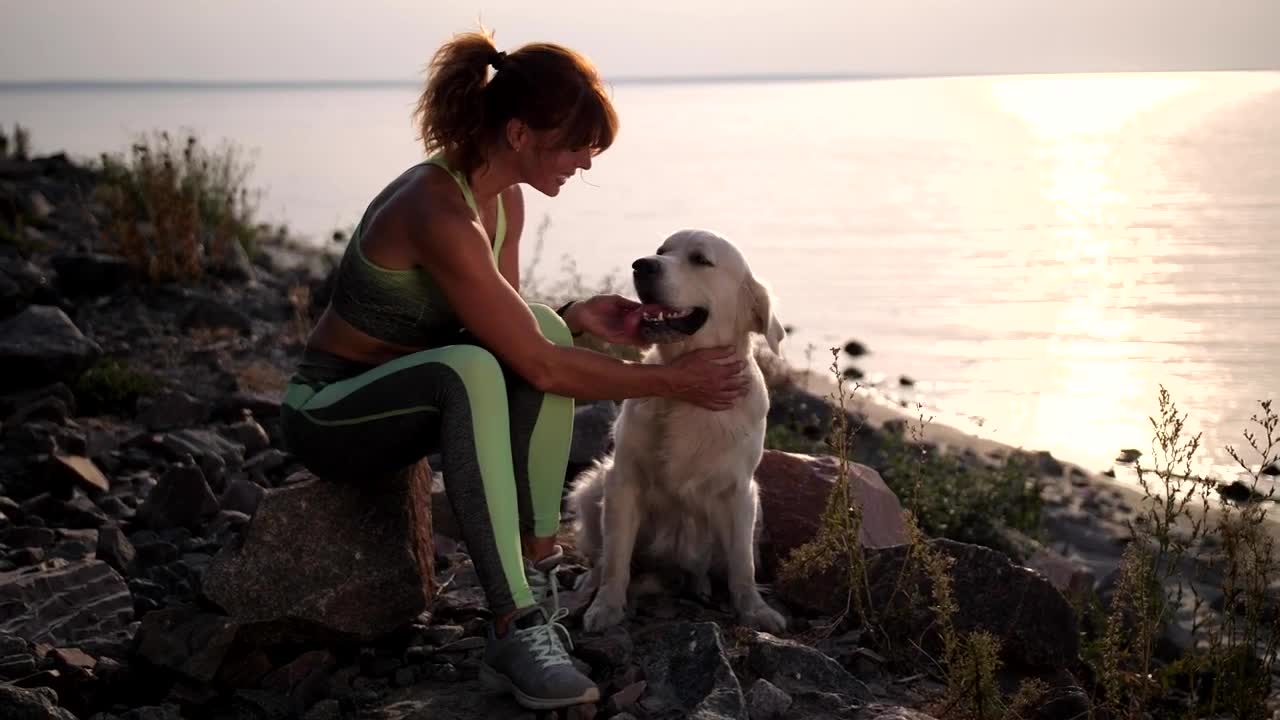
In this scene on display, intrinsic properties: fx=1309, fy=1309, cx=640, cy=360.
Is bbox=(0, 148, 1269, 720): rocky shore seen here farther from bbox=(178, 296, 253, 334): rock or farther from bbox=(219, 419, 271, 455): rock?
bbox=(178, 296, 253, 334): rock

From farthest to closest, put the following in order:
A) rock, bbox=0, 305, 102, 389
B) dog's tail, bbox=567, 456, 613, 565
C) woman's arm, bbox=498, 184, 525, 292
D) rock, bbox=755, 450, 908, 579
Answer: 1. rock, bbox=0, 305, 102, 389
2. rock, bbox=755, 450, 908, 579
3. dog's tail, bbox=567, 456, 613, 565
4. woman's arm, bbox=498, 184, 525, 292

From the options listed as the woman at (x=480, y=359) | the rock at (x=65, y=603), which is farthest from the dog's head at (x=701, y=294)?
the rock at (x=65, y=603)

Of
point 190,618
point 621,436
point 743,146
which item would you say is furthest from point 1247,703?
point 743,146

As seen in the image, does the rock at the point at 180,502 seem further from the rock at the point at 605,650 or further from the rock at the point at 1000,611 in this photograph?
the rock at the point at 1000,611

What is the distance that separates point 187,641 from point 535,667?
3.59 ft

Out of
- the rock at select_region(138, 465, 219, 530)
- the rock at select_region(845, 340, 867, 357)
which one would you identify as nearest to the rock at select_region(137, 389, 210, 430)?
the rock at select_region(138, 465, 219, 530)

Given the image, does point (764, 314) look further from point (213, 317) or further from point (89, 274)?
point (89, 274)

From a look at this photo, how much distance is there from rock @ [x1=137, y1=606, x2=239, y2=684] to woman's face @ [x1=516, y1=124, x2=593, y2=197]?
162 cm

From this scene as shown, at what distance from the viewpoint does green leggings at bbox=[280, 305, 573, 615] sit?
3.62m

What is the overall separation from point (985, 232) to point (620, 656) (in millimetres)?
10915

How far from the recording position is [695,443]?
14.7 feet

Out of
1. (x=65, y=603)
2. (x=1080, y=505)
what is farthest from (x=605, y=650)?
(x=1080, y=505)

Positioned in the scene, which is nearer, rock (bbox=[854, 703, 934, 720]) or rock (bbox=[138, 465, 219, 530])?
rock (bbox=[854, 703, 934, 720])

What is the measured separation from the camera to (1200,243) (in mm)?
12555
